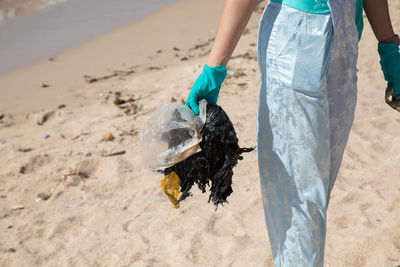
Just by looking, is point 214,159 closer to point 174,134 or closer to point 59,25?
point 174,134

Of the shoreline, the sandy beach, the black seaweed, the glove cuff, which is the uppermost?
the glove cuff

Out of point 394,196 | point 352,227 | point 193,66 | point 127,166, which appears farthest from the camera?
point 193,66

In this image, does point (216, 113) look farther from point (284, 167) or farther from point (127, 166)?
point (127, 166)

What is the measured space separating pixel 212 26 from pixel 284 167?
496 centimetres

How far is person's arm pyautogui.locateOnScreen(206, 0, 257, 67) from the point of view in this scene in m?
1.42

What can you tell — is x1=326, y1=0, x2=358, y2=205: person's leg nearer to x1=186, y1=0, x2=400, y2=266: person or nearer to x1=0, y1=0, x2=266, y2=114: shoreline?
x1=186, y1=0, x2=400, y2=266: person

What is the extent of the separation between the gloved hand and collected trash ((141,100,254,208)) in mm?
27

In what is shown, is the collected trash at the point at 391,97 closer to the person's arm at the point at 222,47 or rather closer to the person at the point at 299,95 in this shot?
the person at the point at 299,95

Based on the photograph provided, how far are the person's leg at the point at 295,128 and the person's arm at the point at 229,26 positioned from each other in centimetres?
10

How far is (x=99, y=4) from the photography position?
25.8 ft

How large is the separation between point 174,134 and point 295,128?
0.42 metres

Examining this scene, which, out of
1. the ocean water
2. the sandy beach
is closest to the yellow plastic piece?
the sandy beach

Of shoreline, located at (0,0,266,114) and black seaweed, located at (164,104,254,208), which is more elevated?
black seaweed, located at (164,104,254,208)

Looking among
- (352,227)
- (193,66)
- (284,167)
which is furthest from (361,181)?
(193,66)
